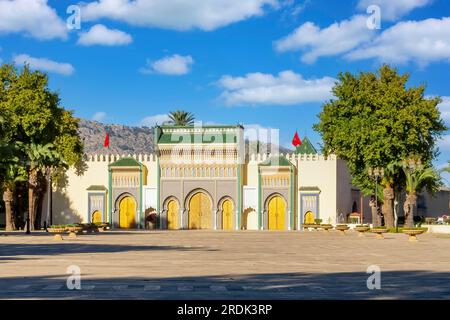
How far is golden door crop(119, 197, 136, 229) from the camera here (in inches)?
2721

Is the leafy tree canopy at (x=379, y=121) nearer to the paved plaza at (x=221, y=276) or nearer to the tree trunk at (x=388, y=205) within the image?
the tree trunk at (x=388, y=205)

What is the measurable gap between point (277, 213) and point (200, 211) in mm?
6760

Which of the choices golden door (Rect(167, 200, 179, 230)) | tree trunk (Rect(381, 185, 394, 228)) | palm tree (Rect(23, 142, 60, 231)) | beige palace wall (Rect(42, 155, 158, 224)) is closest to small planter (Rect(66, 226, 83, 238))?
palm tree (Rect(23, 142, 60, 231))

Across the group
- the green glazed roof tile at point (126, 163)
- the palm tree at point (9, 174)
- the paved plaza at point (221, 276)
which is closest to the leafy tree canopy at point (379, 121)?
the green glazed roof tile at point (126, 163)

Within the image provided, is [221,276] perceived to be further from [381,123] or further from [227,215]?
[227,215]

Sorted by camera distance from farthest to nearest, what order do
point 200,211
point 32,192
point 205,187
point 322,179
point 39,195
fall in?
point 200,211 < point 205,187 < point 322,179 < point 39,195 < point 32,192

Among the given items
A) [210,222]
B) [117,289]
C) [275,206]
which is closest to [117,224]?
[210,222]

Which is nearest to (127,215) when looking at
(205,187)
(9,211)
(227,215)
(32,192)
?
(205,187)

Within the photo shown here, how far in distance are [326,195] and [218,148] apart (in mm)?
10168

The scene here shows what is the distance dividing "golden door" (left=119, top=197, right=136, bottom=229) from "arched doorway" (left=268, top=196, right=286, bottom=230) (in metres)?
12.1

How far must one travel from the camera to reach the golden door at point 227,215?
67312 millimetres

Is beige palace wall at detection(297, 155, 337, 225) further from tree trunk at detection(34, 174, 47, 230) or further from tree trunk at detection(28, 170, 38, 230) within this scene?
tree trunk at detection(28, 170, 38, 230)

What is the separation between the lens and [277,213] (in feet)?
220
